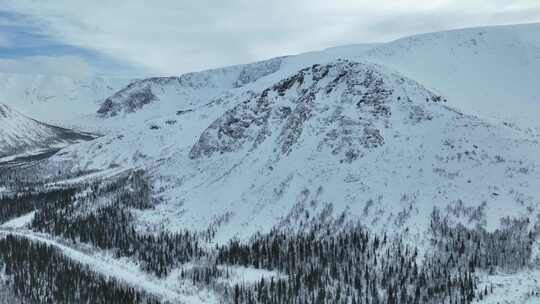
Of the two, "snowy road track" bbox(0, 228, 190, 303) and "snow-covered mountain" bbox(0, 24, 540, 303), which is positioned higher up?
"snow-covered mountain" bbox(0, 24, 540, 303)

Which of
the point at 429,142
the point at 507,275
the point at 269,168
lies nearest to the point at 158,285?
the point at 269,168

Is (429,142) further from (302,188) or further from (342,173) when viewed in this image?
(302,188)

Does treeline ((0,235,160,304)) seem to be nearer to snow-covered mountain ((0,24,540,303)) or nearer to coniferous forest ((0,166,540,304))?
coniferous forest ((0,166,540,304))

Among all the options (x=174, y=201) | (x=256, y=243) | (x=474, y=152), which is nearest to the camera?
(x=256, y=243)

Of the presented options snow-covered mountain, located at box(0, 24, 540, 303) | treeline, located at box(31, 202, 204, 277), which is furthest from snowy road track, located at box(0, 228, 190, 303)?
treeline, located at box(31, 202, 204, 277)

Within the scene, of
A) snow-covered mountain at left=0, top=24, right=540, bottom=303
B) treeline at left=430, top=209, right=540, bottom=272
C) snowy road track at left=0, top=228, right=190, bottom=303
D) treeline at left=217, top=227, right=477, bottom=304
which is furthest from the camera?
snow-covered mountain at left=0, top=24, right=540, bottom=303

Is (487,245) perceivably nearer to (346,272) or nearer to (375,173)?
(346,272)

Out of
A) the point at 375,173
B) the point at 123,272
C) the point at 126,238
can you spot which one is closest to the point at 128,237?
the point at 126,238

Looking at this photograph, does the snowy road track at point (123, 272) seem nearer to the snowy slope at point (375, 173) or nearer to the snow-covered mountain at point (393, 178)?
the snow-covered mountain at point (393, 178)

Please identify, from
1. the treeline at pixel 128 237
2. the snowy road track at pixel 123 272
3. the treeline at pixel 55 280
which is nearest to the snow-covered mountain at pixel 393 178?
the snowy road track at pixel 123 272
